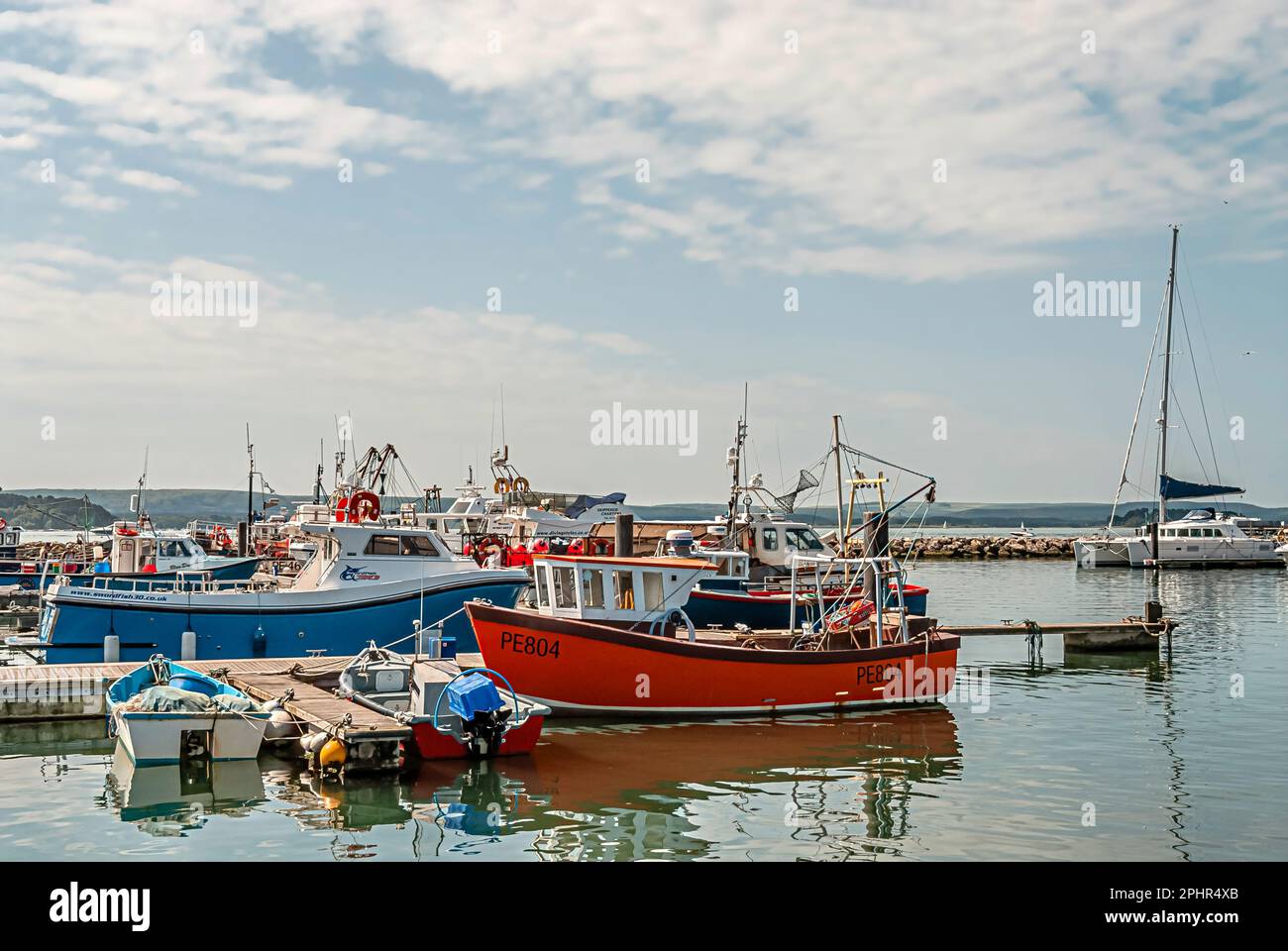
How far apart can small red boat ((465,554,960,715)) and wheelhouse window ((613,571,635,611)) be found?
0.05 feet

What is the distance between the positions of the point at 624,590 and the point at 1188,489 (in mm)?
56534

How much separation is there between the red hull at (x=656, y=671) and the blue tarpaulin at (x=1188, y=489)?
5201cm

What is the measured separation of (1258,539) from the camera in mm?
67000

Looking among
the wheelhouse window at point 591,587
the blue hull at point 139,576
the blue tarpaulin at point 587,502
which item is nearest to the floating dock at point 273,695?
the wheelhouse window at point 591,587

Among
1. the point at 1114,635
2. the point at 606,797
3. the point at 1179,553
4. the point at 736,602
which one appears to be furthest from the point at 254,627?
the point at 1179,553

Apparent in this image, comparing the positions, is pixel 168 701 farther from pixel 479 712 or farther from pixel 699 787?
pixel 699 787

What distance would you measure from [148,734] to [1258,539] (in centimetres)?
6741

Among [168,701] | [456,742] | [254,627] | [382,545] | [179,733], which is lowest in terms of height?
[456,742]

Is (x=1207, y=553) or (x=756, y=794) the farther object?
(x=1207, y=553)

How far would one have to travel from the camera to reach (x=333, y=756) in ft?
46.8

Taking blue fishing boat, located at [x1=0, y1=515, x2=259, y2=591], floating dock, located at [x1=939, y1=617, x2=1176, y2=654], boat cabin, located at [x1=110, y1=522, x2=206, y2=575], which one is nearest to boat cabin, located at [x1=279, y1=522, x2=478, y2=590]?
blue fishing boat, located at [x1=0, y1=515, x2=259, y2=591]
